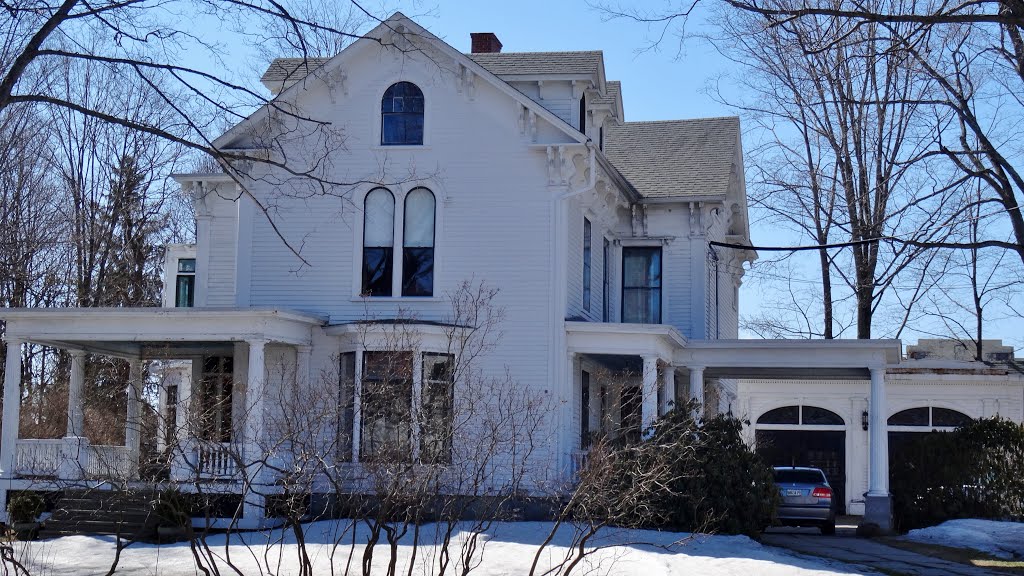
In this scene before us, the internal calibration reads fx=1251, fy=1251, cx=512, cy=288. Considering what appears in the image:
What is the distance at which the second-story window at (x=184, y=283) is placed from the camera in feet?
88.4

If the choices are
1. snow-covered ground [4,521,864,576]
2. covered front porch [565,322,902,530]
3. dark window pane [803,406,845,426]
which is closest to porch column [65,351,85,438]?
snow-covered ground [4,521,864,576]

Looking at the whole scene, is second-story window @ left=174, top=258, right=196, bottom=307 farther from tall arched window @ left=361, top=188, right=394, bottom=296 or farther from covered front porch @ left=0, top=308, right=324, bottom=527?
tall arched window @ left=361, top=188, right=394, bottom=296

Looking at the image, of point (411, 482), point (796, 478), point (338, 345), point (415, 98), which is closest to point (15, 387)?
point (338, 345)

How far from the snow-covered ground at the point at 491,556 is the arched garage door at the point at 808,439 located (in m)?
15.6

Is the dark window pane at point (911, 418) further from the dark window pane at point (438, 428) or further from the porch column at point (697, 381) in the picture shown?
the dark window pane at point (438, 428)

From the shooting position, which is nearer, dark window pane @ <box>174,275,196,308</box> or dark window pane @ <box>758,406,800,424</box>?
dark window pane @ <box>174,275,196,308</box>

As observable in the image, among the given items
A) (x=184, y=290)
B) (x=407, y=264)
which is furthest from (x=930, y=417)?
(x=184, y=290)

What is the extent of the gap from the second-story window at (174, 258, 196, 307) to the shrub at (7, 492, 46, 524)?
747cm

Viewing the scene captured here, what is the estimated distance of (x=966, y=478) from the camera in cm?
2308

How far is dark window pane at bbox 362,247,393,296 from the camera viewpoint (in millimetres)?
21766

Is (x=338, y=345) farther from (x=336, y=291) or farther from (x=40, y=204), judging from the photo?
(x=40, y=204)

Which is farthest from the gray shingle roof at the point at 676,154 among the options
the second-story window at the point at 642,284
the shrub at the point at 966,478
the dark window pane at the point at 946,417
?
the dark window pane at the point at 946,417

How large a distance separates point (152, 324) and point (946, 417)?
21341mm

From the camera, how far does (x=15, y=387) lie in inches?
790
